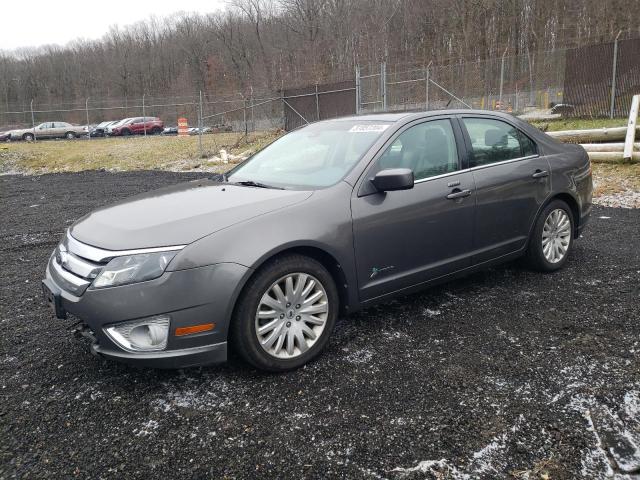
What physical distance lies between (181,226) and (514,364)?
7.21 ft

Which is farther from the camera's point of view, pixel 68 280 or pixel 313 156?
pixel 313 156

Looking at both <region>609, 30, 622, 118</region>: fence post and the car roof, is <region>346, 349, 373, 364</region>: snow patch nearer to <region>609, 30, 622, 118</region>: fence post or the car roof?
the car roof

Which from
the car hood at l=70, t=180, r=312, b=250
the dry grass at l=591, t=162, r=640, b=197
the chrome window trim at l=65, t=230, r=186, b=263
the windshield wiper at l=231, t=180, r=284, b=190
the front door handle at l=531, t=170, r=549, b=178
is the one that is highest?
the windshield wiper at l=231, t=180, r=284, b=190

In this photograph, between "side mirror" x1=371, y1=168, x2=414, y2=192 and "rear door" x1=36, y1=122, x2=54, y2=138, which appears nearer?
"side mirror" x1=371, y1=168, x2=414, y2=192

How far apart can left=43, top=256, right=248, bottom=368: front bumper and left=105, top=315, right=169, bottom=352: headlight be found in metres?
0.03

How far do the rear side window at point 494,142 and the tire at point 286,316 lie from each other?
1.79 meters

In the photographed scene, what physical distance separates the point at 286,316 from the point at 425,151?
1743 mm

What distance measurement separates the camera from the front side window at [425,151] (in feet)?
12.2

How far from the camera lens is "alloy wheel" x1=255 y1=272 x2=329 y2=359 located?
3.02m

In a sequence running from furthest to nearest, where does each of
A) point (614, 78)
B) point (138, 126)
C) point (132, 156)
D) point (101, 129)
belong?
1. point (138, 126)
2. point (101, 129)
3. point (132, 156)
4. point (614, 78)

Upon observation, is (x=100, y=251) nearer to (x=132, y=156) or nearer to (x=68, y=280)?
(x=68, y=280)

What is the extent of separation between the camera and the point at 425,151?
12.9 ft

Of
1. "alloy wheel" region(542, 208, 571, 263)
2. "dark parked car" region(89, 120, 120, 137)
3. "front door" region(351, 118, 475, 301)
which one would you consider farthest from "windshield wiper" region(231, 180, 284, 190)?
"dark parked car" region(89, 120, 120, 137)

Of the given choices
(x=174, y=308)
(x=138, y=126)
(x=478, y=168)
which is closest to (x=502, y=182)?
(x=478, y=168)
